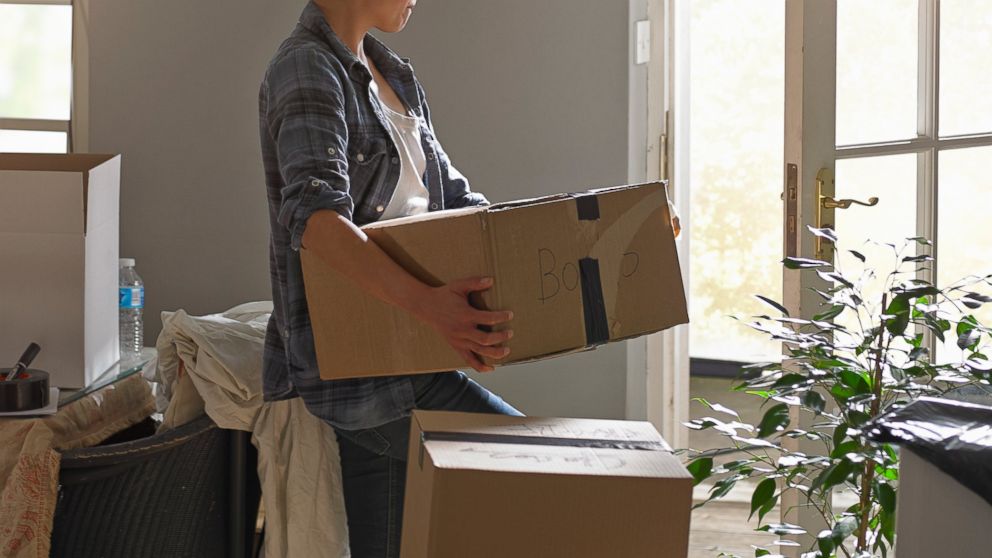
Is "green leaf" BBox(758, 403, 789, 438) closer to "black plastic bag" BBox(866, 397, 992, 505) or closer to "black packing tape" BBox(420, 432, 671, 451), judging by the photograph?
"black packing tape" BBox(420, 432, 671, 451)

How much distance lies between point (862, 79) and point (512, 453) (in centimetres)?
109

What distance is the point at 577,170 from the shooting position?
2609 millimetres

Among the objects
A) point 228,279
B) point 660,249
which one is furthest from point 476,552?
point 228,279

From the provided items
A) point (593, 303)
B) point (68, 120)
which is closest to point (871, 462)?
point (593, 303)

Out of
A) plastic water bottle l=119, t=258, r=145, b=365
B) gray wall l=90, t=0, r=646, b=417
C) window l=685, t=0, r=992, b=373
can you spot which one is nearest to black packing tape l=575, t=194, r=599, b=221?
window l=685, t=0, r=992, b=373

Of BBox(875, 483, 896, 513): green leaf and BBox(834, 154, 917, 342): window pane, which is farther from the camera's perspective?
BBox(834, 154, 917, 342): window pane

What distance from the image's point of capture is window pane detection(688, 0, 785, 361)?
16.3 ft

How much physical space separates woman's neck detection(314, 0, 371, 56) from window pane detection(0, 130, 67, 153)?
1645 mm

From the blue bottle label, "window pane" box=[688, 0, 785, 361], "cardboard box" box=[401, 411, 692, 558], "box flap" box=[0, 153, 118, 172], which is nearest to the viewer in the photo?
"cardboard box" box=[401, 411, 692, 558]

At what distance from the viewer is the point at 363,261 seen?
3.94 feet

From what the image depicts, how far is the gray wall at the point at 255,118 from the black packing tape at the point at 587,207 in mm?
1388

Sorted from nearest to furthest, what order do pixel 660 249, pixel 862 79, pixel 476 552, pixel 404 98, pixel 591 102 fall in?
pixel 476 552 → pixel 660 249 → pixel 404 98 → pixel 862 79 → pixel 591 102

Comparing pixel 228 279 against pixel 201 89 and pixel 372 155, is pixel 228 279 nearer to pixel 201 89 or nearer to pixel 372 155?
pixel 201 89

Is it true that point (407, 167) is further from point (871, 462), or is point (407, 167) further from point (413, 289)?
point (871, 462)
